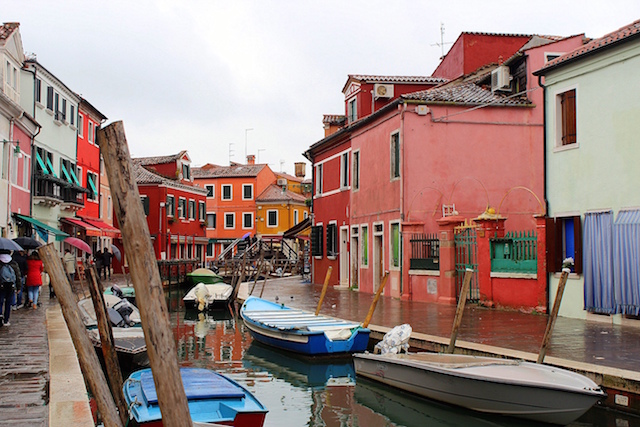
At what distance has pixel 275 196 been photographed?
210ft

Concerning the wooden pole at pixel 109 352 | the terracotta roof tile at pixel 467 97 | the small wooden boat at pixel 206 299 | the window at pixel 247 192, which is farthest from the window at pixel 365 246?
the window at pixel 247 192

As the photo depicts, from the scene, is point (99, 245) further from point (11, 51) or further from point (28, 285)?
point (28, 285)

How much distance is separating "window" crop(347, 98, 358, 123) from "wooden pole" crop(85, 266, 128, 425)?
20.8 meters

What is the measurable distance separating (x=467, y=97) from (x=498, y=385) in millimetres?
15294

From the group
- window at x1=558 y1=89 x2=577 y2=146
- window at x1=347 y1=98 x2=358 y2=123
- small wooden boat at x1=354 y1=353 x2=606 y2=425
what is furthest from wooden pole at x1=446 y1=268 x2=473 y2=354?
window at x1=347 y1=98 x2=358 y2=123

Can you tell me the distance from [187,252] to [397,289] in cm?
3422

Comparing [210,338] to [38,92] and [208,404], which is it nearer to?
[208,404]

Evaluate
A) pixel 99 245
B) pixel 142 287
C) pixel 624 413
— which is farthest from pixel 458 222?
pixel 99 245

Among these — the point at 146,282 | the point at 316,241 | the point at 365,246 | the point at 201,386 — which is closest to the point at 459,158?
the point at 365,246

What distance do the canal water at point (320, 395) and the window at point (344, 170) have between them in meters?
13.3

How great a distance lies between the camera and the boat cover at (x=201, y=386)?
25.8ft

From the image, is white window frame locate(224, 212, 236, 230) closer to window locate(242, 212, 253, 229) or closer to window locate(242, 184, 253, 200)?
window locate(242, 212, 253, 229)

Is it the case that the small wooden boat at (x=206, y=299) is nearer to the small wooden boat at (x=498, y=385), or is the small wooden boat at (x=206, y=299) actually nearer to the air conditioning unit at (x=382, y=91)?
the air conditioning unit at (x=382, y=91)

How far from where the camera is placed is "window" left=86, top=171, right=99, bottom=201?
3697 centimetres
